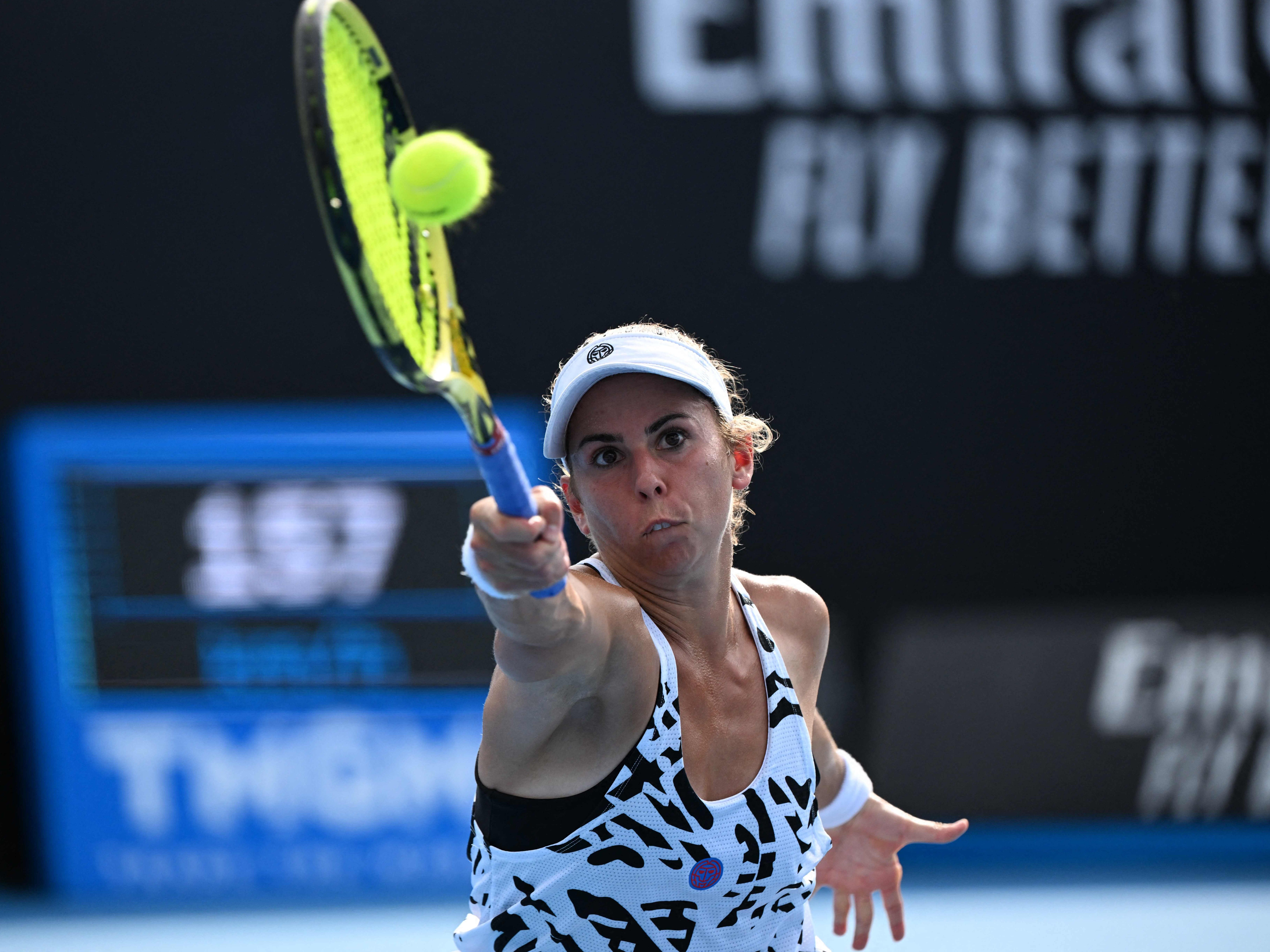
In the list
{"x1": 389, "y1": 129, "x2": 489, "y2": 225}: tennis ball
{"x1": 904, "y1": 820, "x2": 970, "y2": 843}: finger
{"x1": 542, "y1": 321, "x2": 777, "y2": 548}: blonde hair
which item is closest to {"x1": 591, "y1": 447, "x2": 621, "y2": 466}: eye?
{"x1": 542, "y1": 321, "x2": 777, "y2": 548}: blonde hair

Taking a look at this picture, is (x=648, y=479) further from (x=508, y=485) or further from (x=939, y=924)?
(x=939, y=924)

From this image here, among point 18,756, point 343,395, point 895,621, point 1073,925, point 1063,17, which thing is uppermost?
point 1063,17

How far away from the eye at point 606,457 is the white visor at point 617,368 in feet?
0.18

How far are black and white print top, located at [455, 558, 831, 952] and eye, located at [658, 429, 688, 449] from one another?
0.18 m

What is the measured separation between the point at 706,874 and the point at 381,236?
834mm

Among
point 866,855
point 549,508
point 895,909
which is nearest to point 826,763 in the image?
point 866,855

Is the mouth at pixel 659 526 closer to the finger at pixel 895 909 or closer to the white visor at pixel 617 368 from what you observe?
the white visor at pixel 617 368

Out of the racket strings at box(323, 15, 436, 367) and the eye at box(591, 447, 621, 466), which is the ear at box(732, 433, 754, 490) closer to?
the eye at box(591, 447, 621, 466)

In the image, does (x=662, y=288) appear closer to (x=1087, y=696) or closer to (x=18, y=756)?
(x=1087, y=696)

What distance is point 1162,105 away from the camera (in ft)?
14.2

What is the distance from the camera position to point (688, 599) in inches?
71.5

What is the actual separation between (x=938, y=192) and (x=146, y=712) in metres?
2.80

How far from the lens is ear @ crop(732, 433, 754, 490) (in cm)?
193

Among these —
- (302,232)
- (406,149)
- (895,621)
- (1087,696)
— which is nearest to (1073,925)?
(1087,696)
